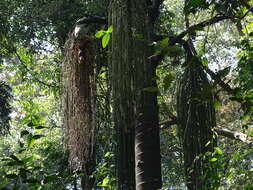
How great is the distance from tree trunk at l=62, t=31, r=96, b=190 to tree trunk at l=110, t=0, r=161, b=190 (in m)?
0.23

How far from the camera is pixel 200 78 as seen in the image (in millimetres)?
→ 2297

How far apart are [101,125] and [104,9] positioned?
2.59m

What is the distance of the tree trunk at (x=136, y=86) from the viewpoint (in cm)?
178

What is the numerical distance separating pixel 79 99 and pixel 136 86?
509mm

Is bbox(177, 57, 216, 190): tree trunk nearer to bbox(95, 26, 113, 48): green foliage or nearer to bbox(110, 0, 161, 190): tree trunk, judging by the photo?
bbox(110, 0, 161, 190): tree trunk

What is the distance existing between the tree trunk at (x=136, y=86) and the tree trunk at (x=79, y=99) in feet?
0.77

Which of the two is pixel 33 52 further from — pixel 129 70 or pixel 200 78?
pixel 129 70

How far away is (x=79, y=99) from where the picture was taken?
2203 mm

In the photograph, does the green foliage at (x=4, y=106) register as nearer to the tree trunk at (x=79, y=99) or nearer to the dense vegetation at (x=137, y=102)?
the dense vegetation at (x=137, y=102)

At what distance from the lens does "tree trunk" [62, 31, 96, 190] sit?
2172 mm

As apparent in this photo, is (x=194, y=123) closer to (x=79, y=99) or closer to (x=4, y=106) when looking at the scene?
(x=79, y=99)

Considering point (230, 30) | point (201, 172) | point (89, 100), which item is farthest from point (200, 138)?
point (230, 30)

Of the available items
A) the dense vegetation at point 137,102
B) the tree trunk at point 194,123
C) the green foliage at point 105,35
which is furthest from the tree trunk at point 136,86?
the tree trunk at point 194,123

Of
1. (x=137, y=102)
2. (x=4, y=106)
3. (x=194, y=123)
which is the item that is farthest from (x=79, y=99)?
(x=4, y=106)
